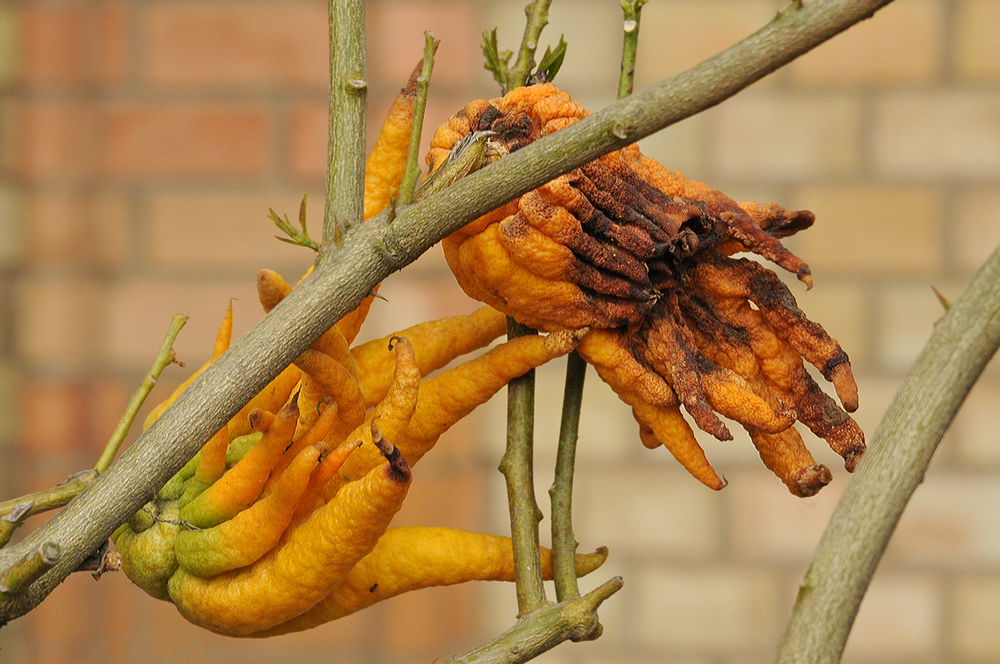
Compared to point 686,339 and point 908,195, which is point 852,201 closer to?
point 908,195

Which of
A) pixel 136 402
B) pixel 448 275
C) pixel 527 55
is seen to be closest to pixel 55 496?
pixel 136 402

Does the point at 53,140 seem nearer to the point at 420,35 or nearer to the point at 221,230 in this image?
the point at 221,230

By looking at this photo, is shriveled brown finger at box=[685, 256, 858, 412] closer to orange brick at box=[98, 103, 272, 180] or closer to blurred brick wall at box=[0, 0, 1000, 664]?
blurred brick wall at box=[0, 0, 1000, 664]

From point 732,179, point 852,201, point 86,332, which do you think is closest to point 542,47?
point 732,179

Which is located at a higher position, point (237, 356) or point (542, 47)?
point (542, 47)

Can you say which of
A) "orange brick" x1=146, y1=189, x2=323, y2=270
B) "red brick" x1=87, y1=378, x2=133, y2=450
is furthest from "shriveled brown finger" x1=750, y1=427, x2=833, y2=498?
"red brick" x1=87, y1=378, x2=133, y2=450

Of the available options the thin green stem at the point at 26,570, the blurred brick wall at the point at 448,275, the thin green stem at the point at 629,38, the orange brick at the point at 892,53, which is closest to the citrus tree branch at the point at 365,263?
the thin green stem at the point at 26,570

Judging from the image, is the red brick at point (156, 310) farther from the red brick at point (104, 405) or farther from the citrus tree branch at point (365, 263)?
the citrus tree branch at point (365, 263)
